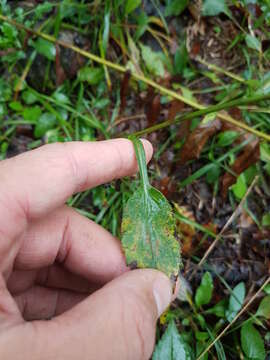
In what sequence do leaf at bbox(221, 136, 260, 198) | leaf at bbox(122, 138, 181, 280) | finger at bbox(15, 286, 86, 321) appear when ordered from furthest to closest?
leaf at bbox(221, 136, 260, 198) → finger at bbox(15, 286, 86, 321) → leaf at bbox(122, 138, 181, 280)

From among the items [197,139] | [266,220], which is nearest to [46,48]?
[197,139]

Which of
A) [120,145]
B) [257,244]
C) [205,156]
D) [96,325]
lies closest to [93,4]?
[205,156]

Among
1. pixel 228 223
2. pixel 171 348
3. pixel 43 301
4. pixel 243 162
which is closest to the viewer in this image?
pixel 171 348

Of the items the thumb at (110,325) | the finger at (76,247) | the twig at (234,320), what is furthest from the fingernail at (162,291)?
the twig at (234,320)

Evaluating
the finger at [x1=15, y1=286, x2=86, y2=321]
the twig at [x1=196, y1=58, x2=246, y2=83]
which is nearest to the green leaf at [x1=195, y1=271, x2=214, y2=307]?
the finger at [x1=15, y1=286, x2=86, y2=321]

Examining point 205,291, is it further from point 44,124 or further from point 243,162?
point 44,124

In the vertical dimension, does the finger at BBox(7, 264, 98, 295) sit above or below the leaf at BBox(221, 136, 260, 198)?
below

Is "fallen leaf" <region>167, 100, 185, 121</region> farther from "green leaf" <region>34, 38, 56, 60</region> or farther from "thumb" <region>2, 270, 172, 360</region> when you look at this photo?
"thumb" <region>2, 270, 172, 360</region>

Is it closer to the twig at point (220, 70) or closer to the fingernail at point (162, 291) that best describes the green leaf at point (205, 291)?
the fingernail at point (162, 291)
